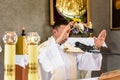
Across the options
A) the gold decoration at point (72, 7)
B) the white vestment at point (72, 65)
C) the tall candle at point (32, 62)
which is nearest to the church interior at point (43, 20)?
the gold decoration at point (72, 7)

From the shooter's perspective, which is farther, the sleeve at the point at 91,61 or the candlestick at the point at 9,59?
the sleeve at the point at 91,61

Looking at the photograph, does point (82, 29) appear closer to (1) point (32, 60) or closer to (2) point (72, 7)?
(2) point (72, 7)

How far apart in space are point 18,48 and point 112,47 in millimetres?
2052

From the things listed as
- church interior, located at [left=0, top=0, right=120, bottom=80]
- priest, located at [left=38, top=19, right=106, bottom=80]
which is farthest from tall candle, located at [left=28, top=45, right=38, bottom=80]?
church interior, located at [left=0, top=0, right=120, bottom=80]

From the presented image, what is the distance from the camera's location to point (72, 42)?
4.08m

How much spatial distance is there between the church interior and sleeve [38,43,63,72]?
1891 mm

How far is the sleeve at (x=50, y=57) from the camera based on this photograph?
4.88 feet

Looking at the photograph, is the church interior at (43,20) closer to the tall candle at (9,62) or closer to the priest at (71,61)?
the priest at (71,61)

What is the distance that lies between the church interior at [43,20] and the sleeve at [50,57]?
6.20ft

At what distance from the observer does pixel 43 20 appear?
4.12m

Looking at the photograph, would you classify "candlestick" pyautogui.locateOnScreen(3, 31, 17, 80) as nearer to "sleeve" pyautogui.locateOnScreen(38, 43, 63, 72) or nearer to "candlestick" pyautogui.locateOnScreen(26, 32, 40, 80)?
"candlestick" pyautogui.locateOnScreen(26, 32, 40, 80)

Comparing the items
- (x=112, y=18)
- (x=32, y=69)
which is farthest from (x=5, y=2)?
(x=32, y=69)

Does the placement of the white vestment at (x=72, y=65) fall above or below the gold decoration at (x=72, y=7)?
below

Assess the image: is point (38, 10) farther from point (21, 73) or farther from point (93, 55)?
point (93, 55)
